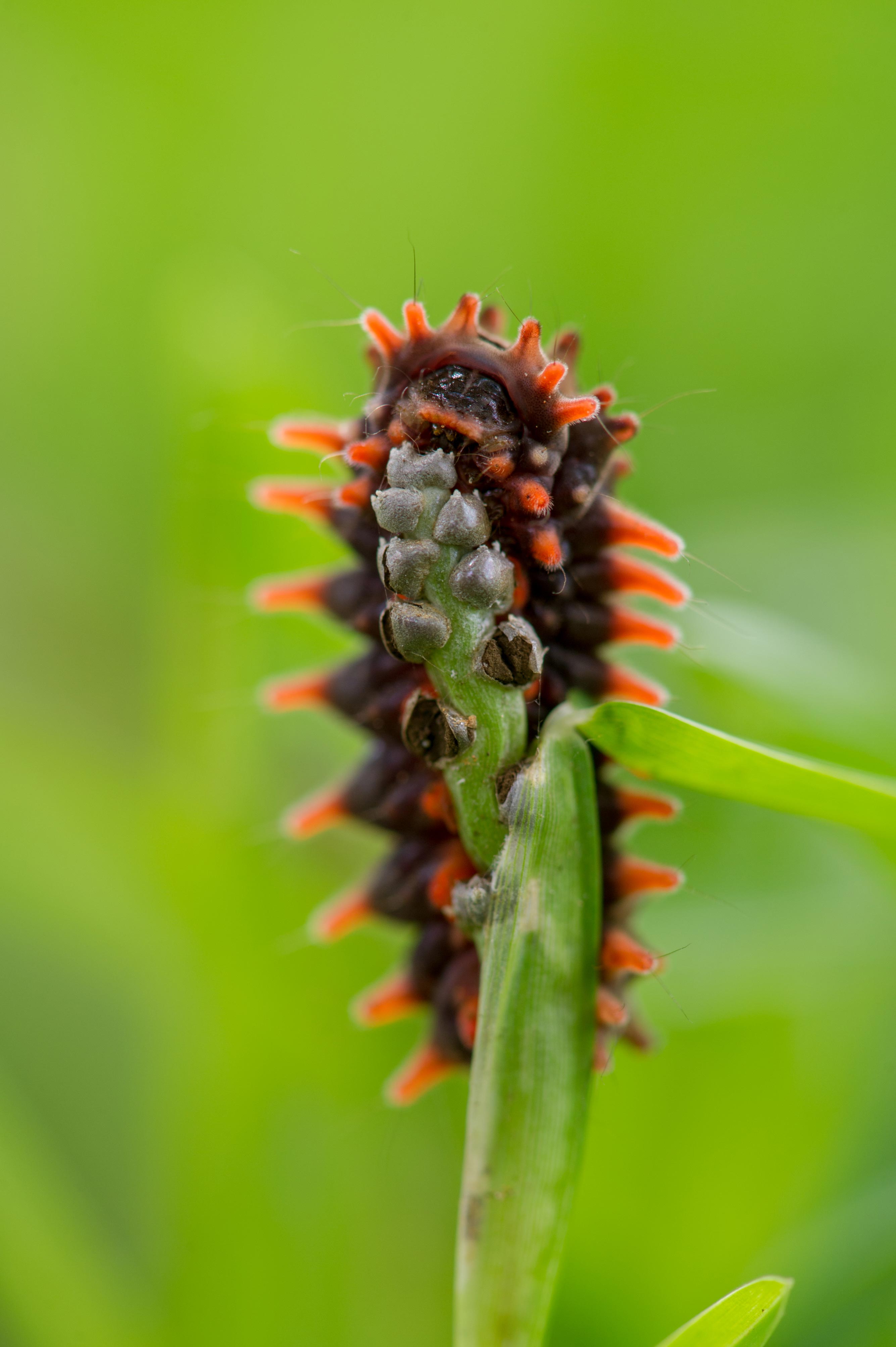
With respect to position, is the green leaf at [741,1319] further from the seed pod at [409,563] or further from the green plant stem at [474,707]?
the seed pod at [409,563]

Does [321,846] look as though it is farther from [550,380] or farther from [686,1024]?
[550,380]

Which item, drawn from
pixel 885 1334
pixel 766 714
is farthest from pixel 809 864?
pixel 885 1334

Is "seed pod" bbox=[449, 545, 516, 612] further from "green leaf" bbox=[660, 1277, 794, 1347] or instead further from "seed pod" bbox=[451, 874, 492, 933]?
"green leaf" bbox=[660, 1277, 794, 1347]

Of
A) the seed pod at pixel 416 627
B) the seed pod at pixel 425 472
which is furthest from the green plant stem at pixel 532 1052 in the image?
the seed pod at pixel 425 472

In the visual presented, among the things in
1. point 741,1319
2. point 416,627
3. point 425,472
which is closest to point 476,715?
point 416,627

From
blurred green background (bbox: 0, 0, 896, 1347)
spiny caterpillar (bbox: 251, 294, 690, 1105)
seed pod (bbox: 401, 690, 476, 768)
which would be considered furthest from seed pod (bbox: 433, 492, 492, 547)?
blurred green background (bbox: 0, 0, 896, 1347)

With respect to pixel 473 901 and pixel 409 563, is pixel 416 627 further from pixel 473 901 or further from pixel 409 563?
pixel 473 901

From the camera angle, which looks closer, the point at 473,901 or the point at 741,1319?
the point at 741,1319
